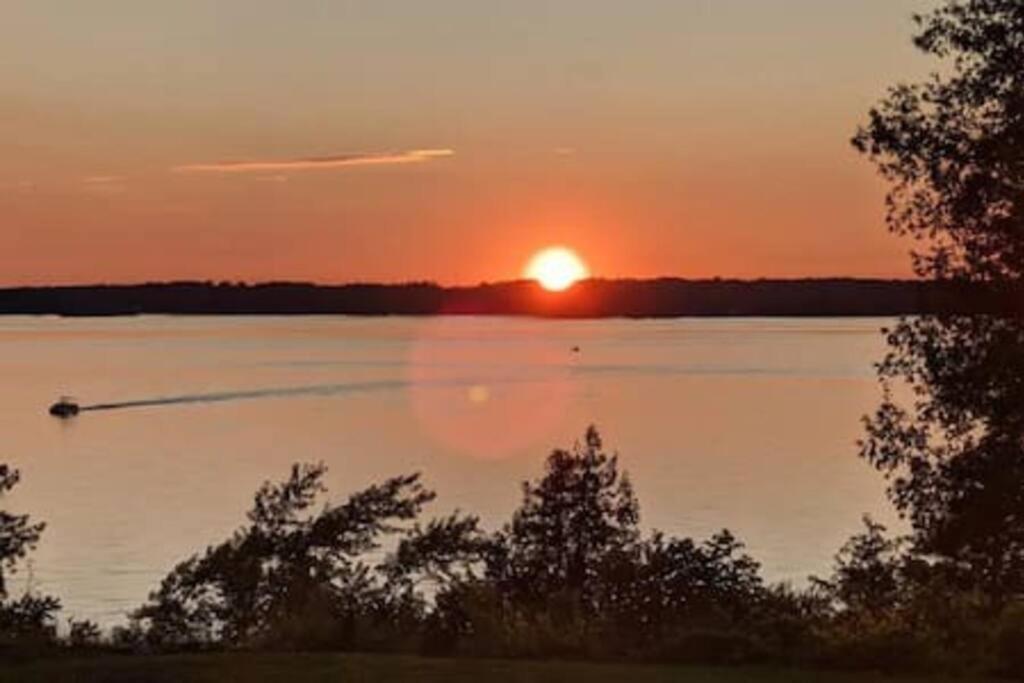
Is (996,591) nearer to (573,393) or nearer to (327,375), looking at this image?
(573,393)

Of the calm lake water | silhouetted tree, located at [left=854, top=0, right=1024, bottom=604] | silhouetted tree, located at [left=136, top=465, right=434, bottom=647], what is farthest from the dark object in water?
silhouetted tree, located at [left=854, top=0, right=1024, bottom=604]

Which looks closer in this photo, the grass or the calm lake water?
the grass

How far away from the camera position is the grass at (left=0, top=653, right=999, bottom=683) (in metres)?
14.2

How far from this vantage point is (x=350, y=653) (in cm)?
1628

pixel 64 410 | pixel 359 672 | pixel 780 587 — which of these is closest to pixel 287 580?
pixel 780 587

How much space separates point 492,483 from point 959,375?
5726cm

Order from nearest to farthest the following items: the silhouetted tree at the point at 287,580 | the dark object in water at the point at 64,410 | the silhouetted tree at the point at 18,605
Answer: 1. the silhouetted tree at the point at 18,605
2. the silhouetted tree at the point at 287,580
3. the dark object in water at the point at 64,410

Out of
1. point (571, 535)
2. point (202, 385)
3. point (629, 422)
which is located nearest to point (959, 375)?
point (571, 535)

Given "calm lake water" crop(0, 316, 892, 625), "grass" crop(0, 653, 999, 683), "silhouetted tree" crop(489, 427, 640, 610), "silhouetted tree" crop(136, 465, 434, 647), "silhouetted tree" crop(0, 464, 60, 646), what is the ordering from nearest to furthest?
"grass" crop(0, 653, 999, 683)
"silhouetted tree" crop(0, 464, 60, 646)
"silhouetted tree" crop(136, 465, 434, 647)
"silhouetted tree" crop(489, 427, 640, 610)
"calm lake water" crop(0, 316, 892, 625)

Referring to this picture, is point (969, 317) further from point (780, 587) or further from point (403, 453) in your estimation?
point (403, 453)

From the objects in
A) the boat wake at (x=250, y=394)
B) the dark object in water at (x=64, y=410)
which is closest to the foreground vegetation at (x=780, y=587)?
the dark object in water at (x=64, y=410)

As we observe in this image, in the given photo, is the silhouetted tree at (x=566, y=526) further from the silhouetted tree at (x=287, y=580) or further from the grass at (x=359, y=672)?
the grass at (x=359, y=672)

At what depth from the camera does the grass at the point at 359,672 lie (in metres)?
14.2

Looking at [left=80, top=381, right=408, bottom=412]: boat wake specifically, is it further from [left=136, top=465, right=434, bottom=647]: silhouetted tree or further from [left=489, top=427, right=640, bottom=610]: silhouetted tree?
[left=136, top=465, right=434, bottom=647]: silhouetted tree
